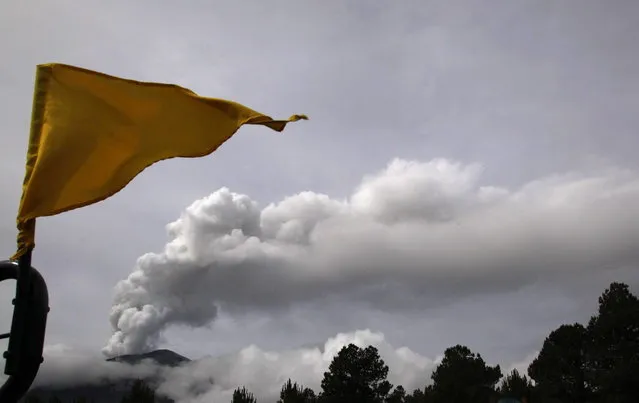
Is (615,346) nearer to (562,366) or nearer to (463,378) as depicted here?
(562,366)

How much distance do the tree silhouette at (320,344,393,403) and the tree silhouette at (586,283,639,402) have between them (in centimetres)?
2165

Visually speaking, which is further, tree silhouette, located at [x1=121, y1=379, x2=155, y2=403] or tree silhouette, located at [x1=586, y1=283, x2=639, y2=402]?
tree silhouette, located at [x1=121, y1=379, x2=155, y2=403]

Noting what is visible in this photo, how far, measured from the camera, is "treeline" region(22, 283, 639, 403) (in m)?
47.5

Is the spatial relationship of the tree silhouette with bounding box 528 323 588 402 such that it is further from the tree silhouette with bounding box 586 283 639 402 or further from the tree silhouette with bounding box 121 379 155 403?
the tree silhouette with bounding box 121 379 155 403

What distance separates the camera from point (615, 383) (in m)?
45.5

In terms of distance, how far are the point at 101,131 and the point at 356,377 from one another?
6171cm

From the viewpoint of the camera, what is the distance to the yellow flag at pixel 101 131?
5914mm

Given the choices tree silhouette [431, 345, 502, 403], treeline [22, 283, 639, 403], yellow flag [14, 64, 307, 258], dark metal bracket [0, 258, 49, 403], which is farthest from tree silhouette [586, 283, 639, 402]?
dark metal bracket [0, 258, 49, 403]

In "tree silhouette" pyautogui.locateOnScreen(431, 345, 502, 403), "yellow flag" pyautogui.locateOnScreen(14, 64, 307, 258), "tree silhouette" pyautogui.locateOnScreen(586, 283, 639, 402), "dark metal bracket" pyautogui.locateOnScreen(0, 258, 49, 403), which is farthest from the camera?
"tree silhouette" pyautogui.locateOnScreen(431, 345, 502, 403)

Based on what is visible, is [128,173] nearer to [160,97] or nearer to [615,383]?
[160,97]

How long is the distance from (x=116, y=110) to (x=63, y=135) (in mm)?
1050

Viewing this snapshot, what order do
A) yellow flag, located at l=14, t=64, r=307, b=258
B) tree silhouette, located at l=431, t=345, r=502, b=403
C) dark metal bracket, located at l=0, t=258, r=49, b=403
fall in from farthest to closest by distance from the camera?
tree silhouette, located at l=431, t=345, r=502, b=403, yellow flag, located at l=14, t=64, r=307, b=258, dark metal bracket, located at l=0, t=258, r=49, b=403

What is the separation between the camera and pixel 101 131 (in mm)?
6848

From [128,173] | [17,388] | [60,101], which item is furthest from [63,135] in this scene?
[17,388]
